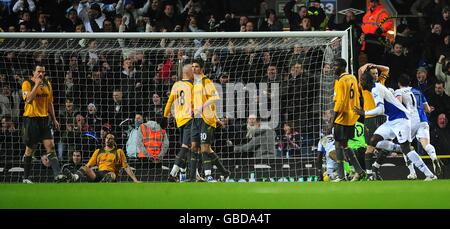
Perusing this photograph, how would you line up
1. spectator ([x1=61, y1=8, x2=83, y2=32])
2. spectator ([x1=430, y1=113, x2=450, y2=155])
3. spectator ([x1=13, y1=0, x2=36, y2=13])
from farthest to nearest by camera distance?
1. spectator ([x1=13, y1=0, x2=36, y2=13])
2. spectator ([x1=61, y1=8, x2=83, y2=32])
3. spectator ([x1=430, y1=113, x2=450, y2=155])

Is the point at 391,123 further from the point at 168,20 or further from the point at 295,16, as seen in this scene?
the point at 168,20

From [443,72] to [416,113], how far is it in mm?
3341

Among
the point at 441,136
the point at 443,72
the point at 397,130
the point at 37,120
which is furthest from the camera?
the point at 443,72

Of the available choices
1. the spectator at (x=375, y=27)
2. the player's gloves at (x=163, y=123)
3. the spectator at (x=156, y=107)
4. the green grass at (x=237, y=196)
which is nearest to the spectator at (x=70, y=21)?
the spectator at (x=156, y=107)

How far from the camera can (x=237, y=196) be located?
10852mm

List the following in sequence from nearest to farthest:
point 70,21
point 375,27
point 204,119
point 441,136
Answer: point 204,119 → point 441,136 → point 70,21 → point 375,27

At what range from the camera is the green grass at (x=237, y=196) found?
34.9ft

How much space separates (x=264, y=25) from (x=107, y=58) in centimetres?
347

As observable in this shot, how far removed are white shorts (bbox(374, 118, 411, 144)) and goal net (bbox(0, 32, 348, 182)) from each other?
90 cm

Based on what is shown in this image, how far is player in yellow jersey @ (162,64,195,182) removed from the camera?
540 inches

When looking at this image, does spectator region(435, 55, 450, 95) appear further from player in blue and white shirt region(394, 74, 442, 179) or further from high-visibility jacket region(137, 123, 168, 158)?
high-visibility jacket region(137, 123, 168, 158)

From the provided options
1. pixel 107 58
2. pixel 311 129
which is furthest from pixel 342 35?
pixel 107 58

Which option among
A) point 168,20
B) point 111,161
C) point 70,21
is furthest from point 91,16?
point 111,161

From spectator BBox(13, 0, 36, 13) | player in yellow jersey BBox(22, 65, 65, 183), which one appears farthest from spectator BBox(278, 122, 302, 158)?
spectator BBox(13, 0, 36, 13)
